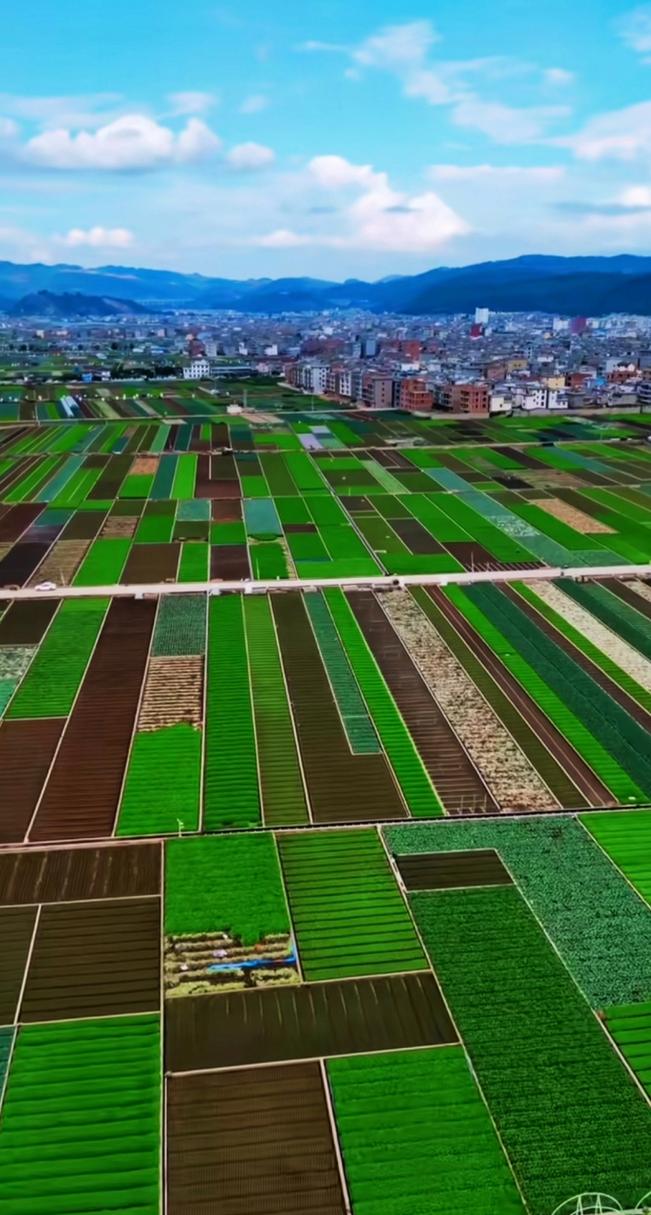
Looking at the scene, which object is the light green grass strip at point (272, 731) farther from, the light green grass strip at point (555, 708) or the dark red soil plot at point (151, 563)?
the light green grass strip at point (555, 708)

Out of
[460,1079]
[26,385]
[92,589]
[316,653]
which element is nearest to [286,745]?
[316,653]

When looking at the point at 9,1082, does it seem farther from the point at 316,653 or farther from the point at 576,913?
the point at 316,653

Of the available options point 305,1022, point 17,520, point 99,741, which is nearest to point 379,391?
point 17,520

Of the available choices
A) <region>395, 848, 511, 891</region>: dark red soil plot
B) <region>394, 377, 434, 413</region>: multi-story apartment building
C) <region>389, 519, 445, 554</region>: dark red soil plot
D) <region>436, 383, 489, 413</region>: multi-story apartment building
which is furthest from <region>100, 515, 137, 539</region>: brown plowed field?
<region>394, 377, 434, 413</region>: multi-story apartment building

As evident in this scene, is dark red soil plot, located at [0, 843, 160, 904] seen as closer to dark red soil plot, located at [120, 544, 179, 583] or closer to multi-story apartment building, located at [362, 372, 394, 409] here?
dark red soil plot, located at [120, 544, 179, 583]

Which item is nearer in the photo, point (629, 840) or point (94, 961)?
point (94, 961)

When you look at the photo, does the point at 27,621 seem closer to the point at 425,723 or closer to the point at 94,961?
the point at 425,723

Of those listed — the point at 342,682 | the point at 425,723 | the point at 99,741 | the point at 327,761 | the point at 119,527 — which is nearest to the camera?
the point at 327,761
